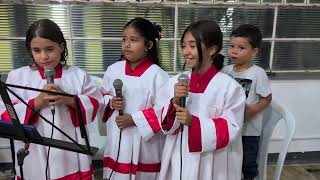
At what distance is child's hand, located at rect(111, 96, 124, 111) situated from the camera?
4.66ft

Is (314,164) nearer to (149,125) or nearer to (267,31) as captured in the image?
(267,31)

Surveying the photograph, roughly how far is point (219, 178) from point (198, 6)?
130 centimetres

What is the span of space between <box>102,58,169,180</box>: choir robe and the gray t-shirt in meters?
0.40

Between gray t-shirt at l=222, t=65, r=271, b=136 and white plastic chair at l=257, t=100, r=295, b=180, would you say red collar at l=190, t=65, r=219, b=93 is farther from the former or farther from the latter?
Result: white plastic chair at l=257, t=100, r=295, b=180

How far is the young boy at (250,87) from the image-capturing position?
62.7 inches

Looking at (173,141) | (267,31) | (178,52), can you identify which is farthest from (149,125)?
(267,31)

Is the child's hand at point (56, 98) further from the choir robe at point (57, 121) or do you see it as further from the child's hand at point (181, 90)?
the child's hand at point (181, 90)

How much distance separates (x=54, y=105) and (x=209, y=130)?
2.10ft

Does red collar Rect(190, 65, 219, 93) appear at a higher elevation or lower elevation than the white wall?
higher

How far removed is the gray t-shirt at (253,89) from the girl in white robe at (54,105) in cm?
74

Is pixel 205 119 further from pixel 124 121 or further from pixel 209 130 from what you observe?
pixel 124 121

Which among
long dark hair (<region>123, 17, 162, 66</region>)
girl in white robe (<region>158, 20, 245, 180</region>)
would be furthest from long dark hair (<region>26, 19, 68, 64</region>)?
girl in white robe (<region>158, 20, 245, 180</region>)

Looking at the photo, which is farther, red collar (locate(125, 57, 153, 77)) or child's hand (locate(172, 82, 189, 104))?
red collar (locate(125, 57, 153, 77))

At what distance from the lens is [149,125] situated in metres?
1.48
